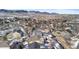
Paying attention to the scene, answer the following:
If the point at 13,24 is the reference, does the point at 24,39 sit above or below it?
below
